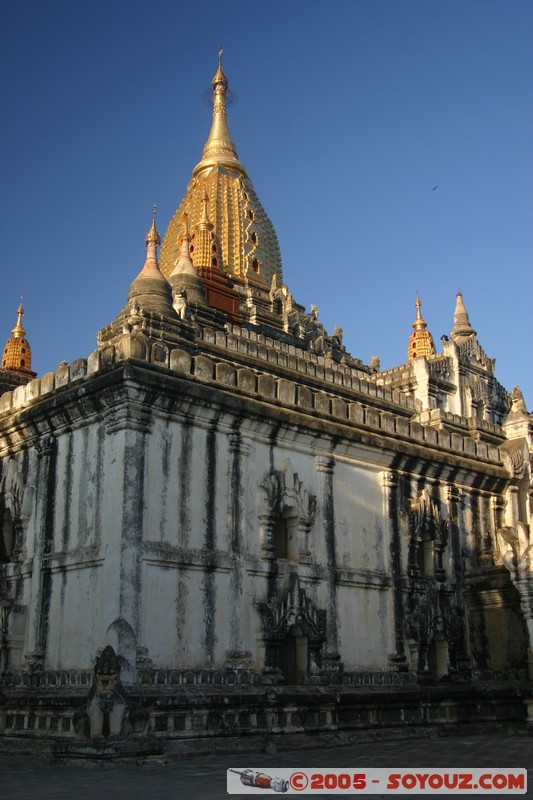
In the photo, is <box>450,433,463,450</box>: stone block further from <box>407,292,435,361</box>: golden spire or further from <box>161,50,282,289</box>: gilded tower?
<box>407,292,435,361</box>: golden spire

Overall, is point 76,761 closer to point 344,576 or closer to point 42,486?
point 42,486

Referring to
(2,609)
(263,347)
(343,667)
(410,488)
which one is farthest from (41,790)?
(263,347)

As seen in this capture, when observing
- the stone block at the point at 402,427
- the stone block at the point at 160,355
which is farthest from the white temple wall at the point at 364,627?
the stone block at the point at 160,355

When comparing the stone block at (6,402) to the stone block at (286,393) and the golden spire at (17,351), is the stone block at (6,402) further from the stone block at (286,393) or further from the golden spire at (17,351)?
the golden spire at (17,351)

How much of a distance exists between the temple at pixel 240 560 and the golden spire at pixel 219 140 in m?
34.8

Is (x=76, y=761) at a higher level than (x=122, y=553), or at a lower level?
lower

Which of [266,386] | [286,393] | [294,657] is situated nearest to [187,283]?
[286,393]

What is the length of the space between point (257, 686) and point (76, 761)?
18.1ft

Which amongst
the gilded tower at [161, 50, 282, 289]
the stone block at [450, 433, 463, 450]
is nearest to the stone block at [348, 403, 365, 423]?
the stone block at [450, 433, 463, 450]

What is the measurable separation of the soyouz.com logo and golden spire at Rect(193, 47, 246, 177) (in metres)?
54.4

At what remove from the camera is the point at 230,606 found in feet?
73.2

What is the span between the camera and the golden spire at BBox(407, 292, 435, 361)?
74.6m

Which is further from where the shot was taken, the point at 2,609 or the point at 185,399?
the point at 2,609

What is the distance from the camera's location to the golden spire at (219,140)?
65500 millimetres
